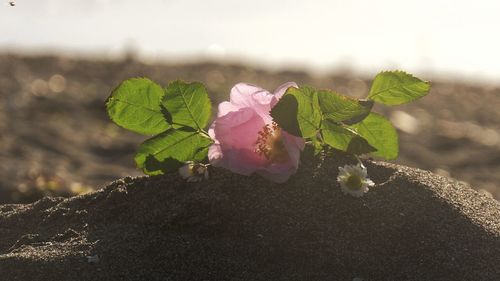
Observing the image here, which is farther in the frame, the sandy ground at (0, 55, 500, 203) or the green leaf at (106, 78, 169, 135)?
the sandy ground at (0, 55, 500, 203)

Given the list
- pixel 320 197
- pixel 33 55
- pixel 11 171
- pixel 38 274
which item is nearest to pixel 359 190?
pixel 320 197

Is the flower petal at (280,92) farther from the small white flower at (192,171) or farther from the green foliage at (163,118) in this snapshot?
the small white flower at (192,171)

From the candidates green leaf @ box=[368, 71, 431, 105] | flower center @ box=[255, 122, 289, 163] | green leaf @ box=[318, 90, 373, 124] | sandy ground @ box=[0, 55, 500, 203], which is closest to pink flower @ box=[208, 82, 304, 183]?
flower center @ box=[255, 122, 289, 163]

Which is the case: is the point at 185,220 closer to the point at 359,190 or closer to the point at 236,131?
the point at 236,131

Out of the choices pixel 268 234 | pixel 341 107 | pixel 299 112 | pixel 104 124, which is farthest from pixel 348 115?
pixel 104 124

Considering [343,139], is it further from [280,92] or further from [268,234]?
[268,234]

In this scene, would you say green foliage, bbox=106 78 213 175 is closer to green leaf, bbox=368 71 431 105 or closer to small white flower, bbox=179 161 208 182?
small white flower, bbox=179 161 208 182
